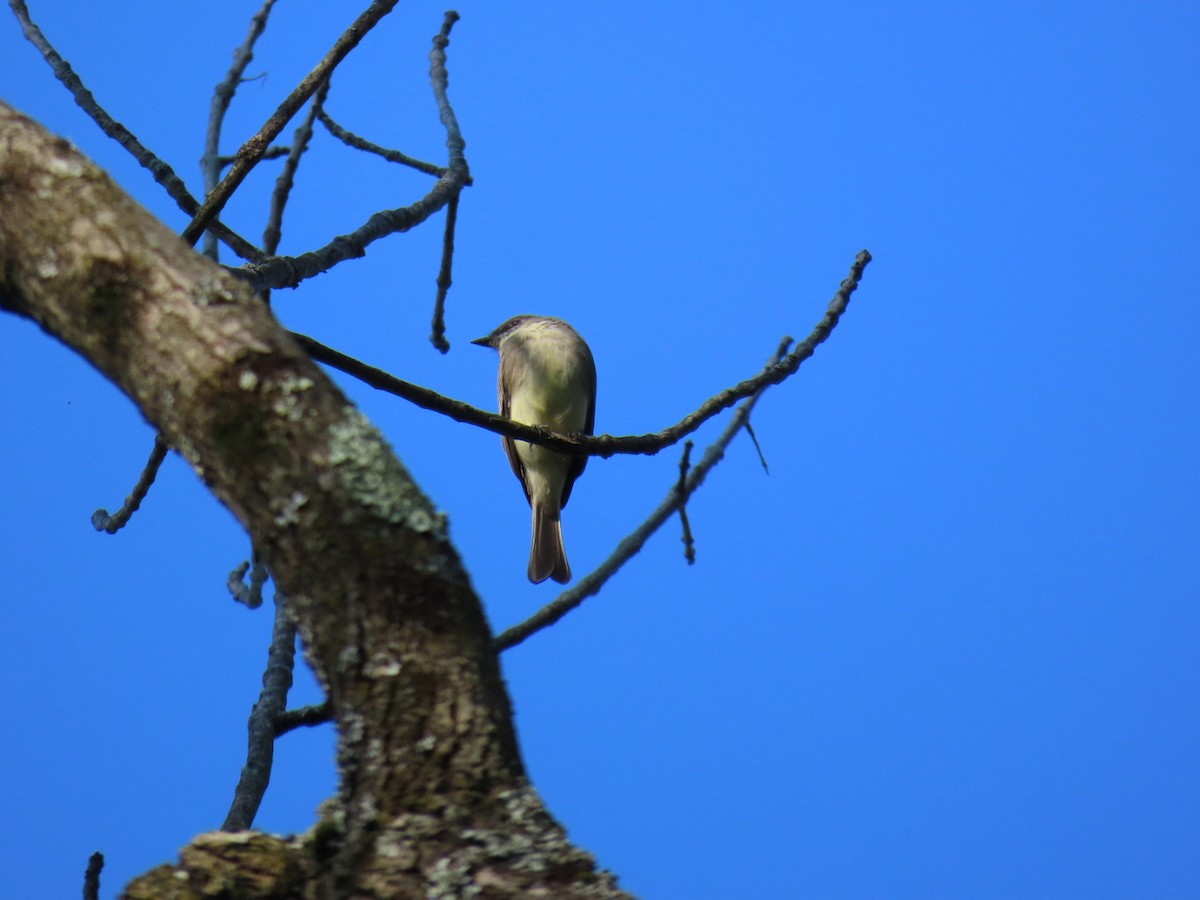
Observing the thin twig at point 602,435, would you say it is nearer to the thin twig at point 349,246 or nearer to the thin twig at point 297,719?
the thin twig at point 349,246

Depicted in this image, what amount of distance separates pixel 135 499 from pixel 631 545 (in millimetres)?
1306

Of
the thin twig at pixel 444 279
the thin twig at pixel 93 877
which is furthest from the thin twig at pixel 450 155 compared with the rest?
the thin twig at pixel 93 877

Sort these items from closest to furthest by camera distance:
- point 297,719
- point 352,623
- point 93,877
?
1. point 352,623
2. point 93,877
3. point 297,719

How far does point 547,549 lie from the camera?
23.4 ft

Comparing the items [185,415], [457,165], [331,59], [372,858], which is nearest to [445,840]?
[372,858]

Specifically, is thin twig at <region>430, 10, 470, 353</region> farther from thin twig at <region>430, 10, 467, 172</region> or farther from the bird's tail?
the bird's tail

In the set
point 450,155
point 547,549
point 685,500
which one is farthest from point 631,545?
point 547,549

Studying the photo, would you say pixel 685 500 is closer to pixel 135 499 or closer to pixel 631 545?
pixel 631 545

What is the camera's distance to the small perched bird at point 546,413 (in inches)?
281

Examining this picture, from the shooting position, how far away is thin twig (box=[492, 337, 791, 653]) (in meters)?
2.79

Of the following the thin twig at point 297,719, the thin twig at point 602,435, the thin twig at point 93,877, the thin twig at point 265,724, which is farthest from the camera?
the thin twig at point 265,724

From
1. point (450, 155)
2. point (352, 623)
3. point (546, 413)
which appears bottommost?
point (352, 623)

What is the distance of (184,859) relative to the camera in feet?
4.06

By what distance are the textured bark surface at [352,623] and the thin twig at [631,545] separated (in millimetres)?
1261
